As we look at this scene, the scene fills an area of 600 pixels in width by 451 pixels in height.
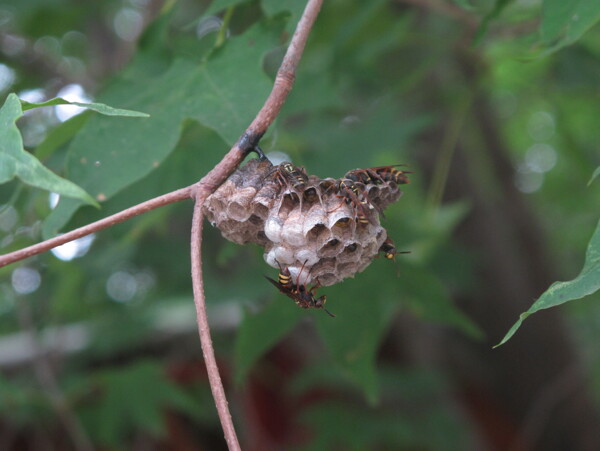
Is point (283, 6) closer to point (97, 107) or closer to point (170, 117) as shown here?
point (170, 117)

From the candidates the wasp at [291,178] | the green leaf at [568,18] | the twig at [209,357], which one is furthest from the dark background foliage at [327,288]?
the twig at [209,357]

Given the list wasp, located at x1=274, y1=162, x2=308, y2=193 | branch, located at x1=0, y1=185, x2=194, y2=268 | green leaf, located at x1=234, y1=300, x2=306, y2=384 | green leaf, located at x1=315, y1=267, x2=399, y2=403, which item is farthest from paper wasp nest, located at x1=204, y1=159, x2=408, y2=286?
green leaf, located at x1=234, y1=300, x2=306, y2=384

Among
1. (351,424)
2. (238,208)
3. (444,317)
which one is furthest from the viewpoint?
(351,424)

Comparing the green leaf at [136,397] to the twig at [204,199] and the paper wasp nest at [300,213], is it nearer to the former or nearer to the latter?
the paper wasp nest at [300,213]

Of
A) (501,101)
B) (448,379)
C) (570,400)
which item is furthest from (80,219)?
(501,101)

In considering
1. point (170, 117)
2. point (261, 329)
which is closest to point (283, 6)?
point (170, 117)

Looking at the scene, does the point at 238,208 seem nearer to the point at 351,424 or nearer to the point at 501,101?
the point at 351,424

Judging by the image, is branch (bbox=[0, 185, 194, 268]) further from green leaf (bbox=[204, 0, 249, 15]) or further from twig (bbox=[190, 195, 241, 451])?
green leaf (bbox=[204, 0, 249, 15])
